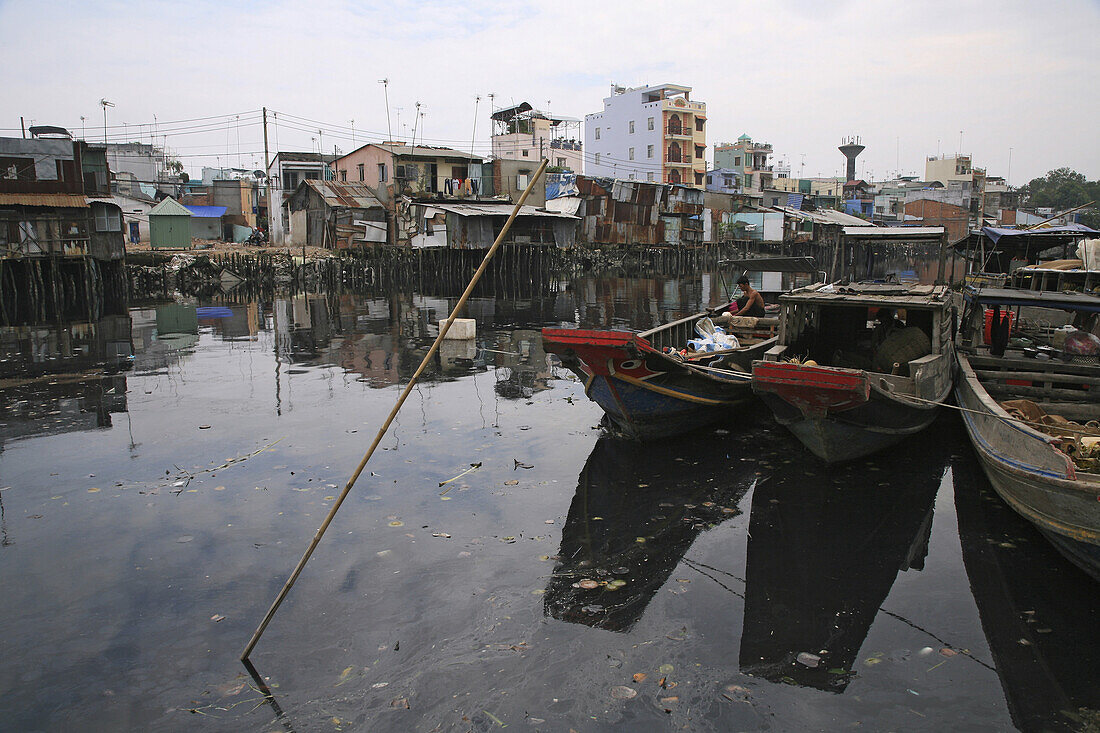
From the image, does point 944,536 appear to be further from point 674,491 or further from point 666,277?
point 666,277

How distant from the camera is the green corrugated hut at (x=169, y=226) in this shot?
38.3 m

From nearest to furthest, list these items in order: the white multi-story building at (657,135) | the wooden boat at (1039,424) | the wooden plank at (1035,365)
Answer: the wooden boat at (1039,424), the wooden plank at (1035,365), the white multi-story building at (657,135)

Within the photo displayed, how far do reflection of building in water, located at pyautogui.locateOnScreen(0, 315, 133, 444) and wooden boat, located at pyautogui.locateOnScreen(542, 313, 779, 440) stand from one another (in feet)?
20.6

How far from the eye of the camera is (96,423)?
29.7 ft

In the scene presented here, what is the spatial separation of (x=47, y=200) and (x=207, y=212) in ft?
70.0

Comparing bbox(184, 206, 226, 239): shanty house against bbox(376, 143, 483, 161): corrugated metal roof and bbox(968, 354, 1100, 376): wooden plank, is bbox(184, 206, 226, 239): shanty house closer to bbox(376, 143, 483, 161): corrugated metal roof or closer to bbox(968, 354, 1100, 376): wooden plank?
bbox(376, 143, 483, 161): corrugated metal roof

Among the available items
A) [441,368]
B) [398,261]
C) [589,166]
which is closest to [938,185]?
[589,166]

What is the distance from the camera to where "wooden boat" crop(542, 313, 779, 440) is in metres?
7.46

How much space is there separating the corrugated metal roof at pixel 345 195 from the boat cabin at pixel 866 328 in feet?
112

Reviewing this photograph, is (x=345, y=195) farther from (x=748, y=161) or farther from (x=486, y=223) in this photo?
(x=748, y=161)

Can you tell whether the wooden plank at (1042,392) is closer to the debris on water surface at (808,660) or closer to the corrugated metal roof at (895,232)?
the corrugated metal roof at (895,232)

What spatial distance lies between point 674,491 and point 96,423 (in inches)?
292

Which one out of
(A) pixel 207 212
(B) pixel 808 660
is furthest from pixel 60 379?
(A) pixel 207 212

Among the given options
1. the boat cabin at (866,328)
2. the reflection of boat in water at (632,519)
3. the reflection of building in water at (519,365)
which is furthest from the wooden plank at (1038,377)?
the reflection of building in water at (519,365)
